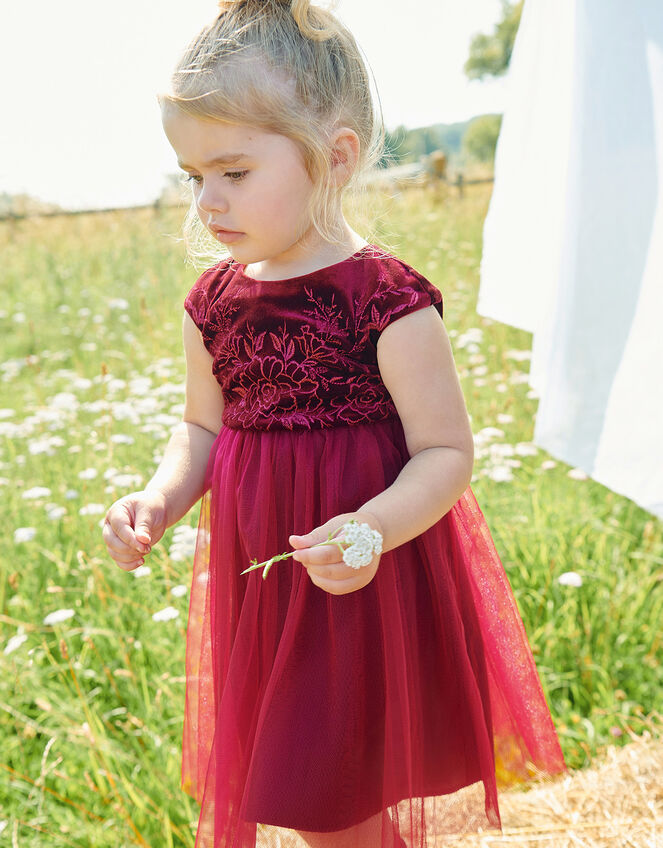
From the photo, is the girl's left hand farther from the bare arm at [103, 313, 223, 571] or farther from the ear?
the ear

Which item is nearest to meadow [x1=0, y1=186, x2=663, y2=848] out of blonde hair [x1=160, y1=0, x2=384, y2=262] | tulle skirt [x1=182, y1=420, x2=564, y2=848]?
blonde hair [x1=160, y1=0, x2=384, y2=262]

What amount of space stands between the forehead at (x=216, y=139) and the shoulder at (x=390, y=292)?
195 mm

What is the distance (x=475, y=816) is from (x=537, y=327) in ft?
3.29

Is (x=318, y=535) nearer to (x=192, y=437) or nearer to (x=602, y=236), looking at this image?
(x=192, y=437)

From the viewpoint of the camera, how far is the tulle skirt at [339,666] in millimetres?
1150

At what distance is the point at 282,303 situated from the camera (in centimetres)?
117

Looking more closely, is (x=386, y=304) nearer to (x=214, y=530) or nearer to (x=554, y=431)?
(x=214, y=530)

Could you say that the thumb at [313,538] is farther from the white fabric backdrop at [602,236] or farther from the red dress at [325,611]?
the white fabric backdrop at [602,236]

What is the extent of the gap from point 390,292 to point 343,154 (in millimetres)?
212

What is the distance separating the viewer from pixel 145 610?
2100mm

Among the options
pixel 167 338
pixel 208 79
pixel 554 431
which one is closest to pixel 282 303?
pixel 208 79

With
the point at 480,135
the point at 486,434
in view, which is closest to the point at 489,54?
the point at 480,135

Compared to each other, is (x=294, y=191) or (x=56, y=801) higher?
(x=294, y=191)

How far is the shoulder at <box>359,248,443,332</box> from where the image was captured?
1114 mm
